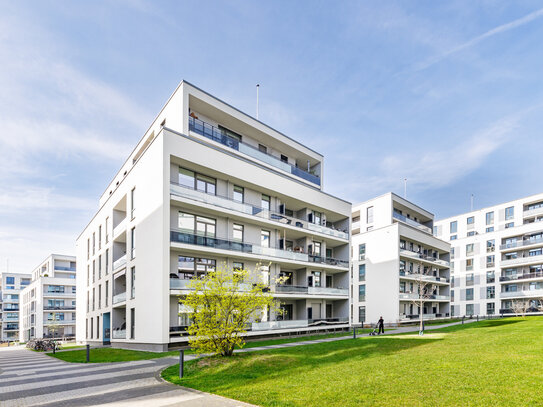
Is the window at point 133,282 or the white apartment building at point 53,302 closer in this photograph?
the window at point 133,282

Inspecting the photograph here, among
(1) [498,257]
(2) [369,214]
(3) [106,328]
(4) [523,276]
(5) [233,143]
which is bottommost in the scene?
(3) [106,328]

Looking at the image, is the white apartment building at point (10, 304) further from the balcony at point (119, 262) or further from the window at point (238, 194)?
the window at point (238, 194)

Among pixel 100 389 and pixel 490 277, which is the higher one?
pixel 100 389

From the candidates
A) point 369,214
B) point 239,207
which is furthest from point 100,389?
point 369,214

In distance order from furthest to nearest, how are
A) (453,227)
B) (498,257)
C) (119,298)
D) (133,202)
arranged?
1. (453,227)
2. (498,257)
3. (119,298)
4. (133,202)

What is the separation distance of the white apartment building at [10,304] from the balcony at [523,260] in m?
107

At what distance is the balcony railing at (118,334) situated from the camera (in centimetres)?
2693

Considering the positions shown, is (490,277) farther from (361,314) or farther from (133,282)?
(133,282)

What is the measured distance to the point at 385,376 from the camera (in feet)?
34.5

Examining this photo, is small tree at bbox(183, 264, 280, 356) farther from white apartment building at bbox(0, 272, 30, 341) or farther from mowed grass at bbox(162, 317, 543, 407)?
white apartment building at bbox(0, 272, 30, 341)

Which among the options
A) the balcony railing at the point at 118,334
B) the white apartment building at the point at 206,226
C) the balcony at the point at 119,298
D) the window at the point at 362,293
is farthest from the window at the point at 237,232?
the window at the point at 362,293

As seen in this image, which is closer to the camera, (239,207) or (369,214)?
(239,207)

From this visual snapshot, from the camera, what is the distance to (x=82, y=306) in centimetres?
4256

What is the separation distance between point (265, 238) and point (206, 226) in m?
6.02
